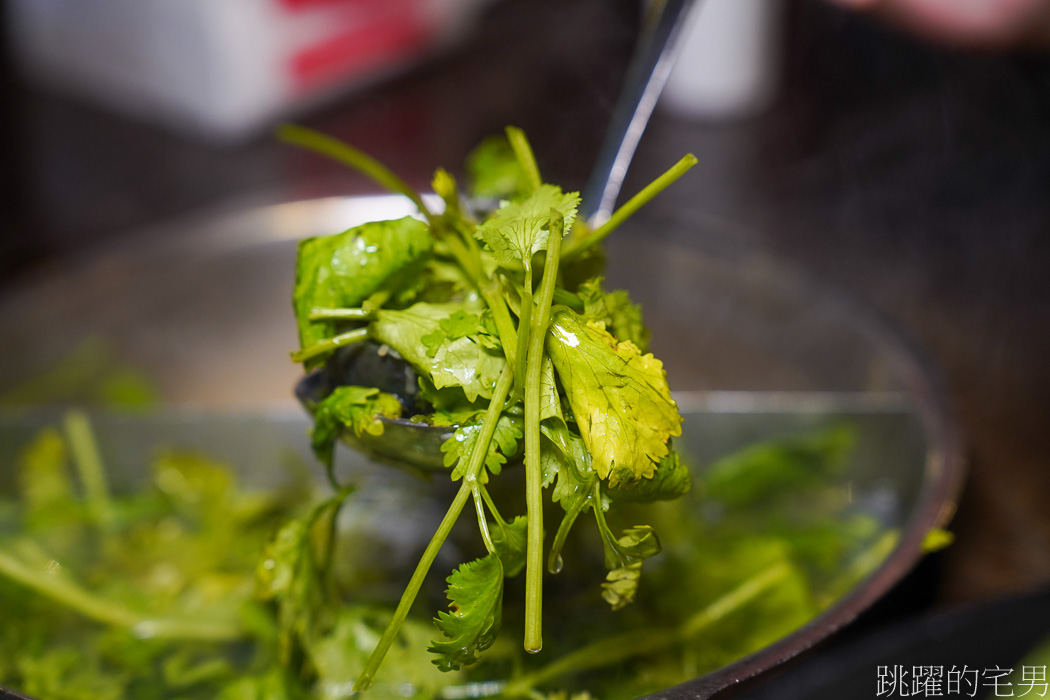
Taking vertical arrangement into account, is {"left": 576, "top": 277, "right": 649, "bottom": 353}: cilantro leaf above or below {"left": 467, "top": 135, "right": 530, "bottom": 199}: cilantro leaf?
below

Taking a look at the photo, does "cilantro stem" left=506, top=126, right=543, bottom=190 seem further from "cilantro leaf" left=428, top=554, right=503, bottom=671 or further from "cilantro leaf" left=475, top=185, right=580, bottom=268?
"cilantro leaf" left=428, top=554, right=503, bottom=671

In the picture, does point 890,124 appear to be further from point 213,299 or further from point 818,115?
point 213,299

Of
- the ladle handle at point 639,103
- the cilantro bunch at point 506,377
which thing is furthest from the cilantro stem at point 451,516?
the ladle handle at point 639,103

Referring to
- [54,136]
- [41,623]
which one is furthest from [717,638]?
[54,136]

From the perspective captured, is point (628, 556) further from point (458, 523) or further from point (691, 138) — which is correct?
point (691, 138)

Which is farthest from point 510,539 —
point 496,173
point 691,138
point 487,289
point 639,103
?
point 691,138

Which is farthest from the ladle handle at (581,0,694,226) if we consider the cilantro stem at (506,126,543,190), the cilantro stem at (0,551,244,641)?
the cilantro stem at (0,551,244,641)

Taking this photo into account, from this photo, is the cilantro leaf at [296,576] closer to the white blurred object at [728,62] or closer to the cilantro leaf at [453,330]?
the cilantro leaf at [453,330]
